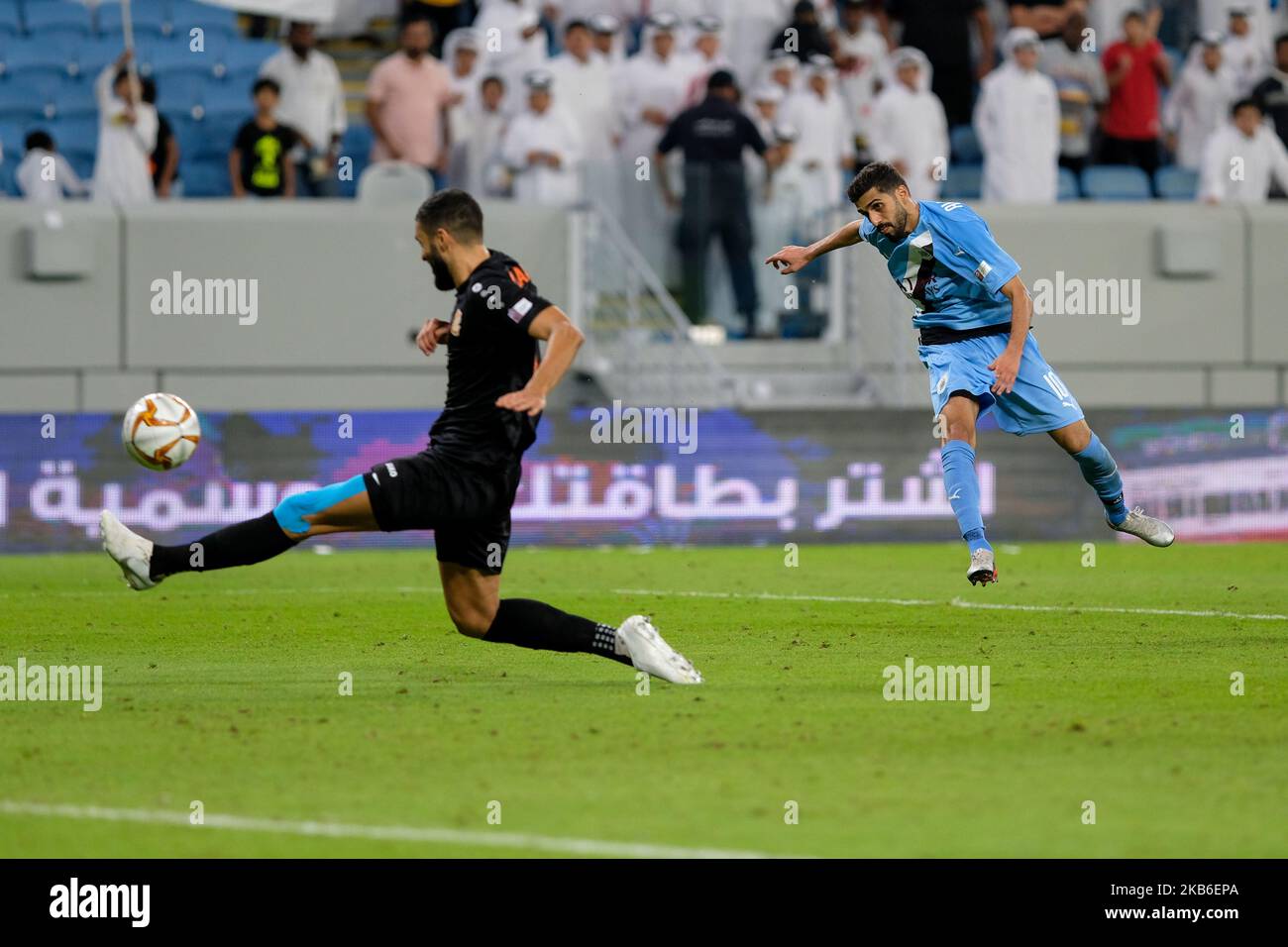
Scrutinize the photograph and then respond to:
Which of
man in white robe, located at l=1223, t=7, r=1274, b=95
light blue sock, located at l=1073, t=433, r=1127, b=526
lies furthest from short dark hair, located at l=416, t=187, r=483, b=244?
man in white robe, located at l=1223, t=7, r=1274, b=95

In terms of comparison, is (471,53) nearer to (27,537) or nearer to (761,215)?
(761,215)

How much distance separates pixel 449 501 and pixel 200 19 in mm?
15000

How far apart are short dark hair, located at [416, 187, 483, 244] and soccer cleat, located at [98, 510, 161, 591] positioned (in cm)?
171

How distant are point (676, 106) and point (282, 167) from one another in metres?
3.82

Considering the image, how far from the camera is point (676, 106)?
65.2ft

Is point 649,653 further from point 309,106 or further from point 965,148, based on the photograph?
point 965,148

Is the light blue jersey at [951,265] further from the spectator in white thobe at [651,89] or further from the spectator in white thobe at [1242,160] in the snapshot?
the spectator in white thobe at [1242,160]

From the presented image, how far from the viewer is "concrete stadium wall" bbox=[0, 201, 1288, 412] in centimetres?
1861

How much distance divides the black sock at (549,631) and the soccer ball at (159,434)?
197 cm

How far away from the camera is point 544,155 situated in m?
19.2

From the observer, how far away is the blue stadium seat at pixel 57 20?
2125cm

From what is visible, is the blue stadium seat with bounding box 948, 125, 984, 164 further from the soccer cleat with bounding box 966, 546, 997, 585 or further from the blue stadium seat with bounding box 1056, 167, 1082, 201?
the soccer cleat with bounding box 966, 546, 997, 585
